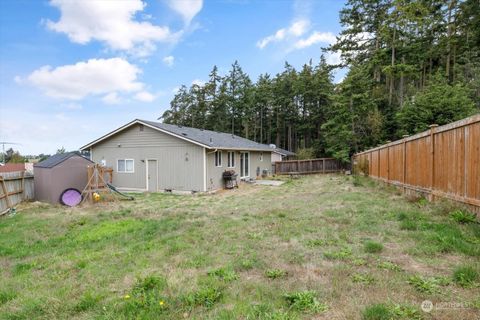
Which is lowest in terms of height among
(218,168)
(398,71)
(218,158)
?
(218,168)

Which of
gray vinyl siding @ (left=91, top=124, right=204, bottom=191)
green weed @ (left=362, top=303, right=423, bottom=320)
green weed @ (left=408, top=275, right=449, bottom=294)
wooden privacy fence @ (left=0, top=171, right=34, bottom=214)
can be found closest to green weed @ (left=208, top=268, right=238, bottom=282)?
green weed @ (left=362, top=303, right=423, bottom=320)

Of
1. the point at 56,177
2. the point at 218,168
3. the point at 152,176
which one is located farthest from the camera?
the point at 218,168

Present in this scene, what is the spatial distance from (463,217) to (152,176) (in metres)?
13.2

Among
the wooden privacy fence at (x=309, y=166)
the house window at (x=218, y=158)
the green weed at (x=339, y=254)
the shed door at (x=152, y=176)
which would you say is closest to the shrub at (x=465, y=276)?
the green weed at (x=339, y=254)

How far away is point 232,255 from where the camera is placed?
400cm

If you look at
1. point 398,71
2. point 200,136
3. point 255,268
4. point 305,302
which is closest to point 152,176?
point 200,136

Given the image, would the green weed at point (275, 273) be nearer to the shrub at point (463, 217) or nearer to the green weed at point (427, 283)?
the green weed at point (427, 283)

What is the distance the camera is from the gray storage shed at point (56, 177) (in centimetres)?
1040

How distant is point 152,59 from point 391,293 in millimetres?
17617

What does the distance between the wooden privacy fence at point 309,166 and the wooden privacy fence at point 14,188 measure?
1816 centimetres

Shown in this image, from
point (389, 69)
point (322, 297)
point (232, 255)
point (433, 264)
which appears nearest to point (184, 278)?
point (232, 255)

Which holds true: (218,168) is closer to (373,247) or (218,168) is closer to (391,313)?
(373,247)

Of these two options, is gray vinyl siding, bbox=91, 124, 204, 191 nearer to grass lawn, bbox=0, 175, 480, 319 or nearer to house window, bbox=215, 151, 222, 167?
house window, bbox=215, 151, 222, 167

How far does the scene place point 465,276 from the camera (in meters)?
2.78
